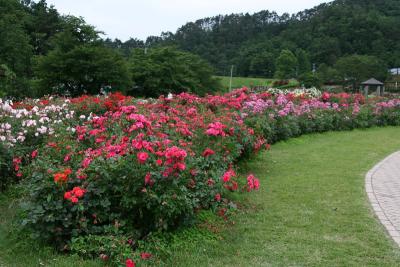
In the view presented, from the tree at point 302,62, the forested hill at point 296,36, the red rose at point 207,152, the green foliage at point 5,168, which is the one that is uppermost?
the forested hill at point 296,36

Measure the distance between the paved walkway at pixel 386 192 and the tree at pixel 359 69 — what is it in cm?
5009

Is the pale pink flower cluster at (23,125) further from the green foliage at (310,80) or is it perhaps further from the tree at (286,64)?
the tree at (286,64)

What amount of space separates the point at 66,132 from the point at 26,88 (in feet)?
70.5

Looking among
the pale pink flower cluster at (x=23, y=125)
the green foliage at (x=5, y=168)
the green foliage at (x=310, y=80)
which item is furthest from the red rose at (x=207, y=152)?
the green foliage at (x=310, y=80)

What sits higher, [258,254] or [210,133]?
[210,133]

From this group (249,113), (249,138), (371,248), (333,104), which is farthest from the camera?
(333,104)

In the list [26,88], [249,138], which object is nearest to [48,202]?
[249,138]

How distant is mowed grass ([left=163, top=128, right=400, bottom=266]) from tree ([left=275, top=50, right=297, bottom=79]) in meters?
59.4

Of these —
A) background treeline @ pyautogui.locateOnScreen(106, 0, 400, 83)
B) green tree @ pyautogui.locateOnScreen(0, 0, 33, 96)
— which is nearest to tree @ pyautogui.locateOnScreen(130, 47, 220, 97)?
green tree @ pyautogui.locateOnScreen(0, 0, 33, 96)

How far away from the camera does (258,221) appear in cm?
517

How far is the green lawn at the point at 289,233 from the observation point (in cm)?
404

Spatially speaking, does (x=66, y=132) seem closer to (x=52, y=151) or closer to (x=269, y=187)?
(x=52, y=151)

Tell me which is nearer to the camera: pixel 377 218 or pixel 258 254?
pixel 258 254

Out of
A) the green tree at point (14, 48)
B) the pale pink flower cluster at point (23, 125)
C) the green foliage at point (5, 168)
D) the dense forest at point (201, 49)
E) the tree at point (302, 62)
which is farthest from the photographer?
the tree at point (302, 62)
